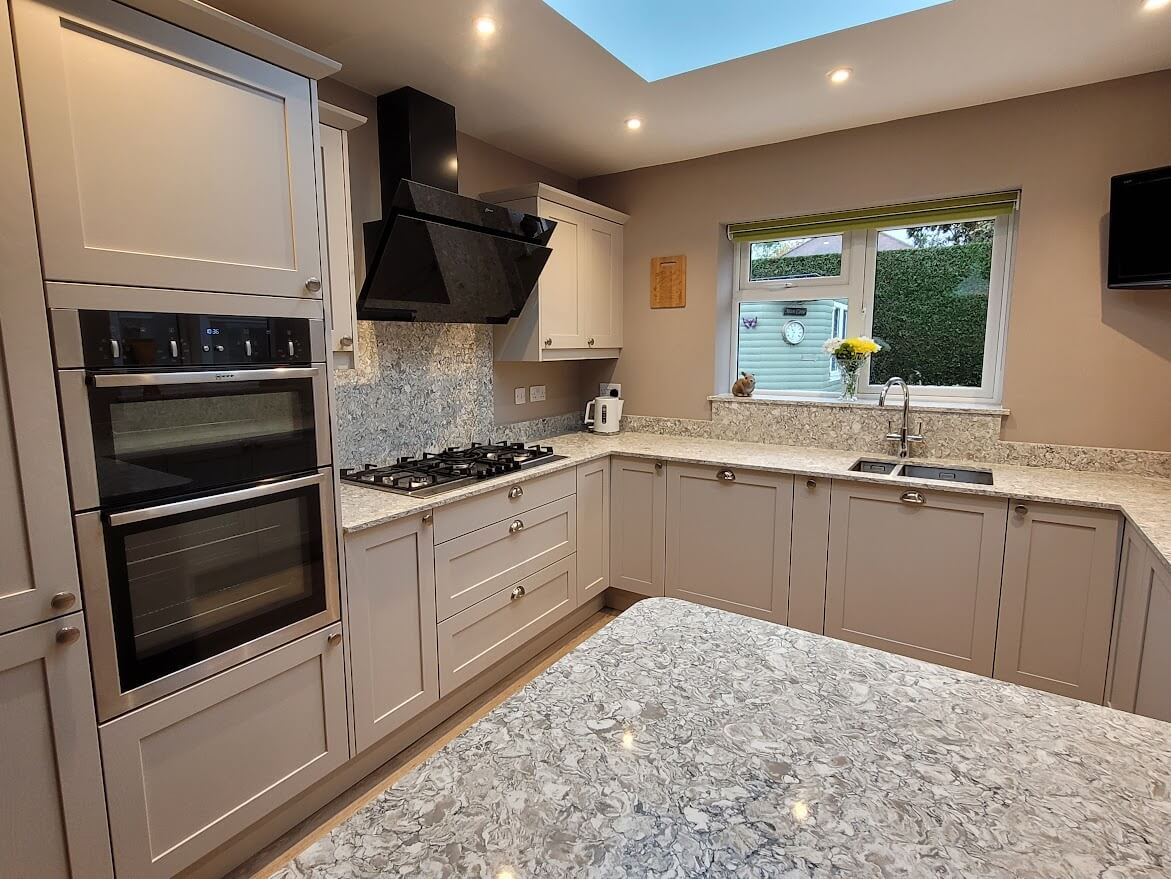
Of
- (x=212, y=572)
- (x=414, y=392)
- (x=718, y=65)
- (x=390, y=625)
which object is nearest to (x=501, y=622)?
(x=390, y=625)

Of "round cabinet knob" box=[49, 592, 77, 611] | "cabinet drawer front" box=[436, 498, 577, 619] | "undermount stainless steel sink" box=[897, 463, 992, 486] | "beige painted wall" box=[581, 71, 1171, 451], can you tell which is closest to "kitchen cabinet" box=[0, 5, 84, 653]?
"round cabinet knob" box=[49, 592, 77, 611]

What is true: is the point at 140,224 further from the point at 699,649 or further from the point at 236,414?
the point at 699,649

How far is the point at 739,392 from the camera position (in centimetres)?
349

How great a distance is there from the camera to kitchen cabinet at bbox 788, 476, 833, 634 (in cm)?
267

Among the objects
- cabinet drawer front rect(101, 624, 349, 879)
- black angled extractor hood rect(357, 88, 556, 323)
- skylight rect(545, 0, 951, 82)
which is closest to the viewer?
cabinet drawer front rect(101, 624, 349, 879)

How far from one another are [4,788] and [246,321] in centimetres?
110

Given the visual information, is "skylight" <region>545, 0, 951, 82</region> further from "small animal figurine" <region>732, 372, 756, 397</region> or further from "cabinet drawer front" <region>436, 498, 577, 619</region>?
"cabinet drawer front" <region>436, 498, 577, 619</region>

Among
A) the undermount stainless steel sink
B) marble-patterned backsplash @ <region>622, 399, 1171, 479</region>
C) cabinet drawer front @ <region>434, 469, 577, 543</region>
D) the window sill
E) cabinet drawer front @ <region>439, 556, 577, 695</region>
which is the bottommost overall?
cabinet drawer front @ <region>439, 556, 577, 695</region>

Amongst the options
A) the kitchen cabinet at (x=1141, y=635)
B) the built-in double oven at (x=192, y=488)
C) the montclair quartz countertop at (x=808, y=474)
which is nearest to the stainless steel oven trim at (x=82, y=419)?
the built-in double oven at (x=192, y=488)

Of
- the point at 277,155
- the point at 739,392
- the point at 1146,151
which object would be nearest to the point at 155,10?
the point at 277,155

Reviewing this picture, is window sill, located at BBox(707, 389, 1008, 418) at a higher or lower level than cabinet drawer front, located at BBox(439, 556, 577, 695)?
higher

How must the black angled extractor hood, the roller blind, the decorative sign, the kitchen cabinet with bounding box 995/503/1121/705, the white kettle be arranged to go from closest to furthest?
the kitchen cabinet with bounding box 995/503/1121/705 < the black angled extractor hood < the roller blind < the decorative sign < the white kettle

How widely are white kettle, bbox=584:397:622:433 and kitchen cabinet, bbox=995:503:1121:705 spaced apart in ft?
6.63

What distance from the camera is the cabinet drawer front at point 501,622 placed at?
92.4 inches
